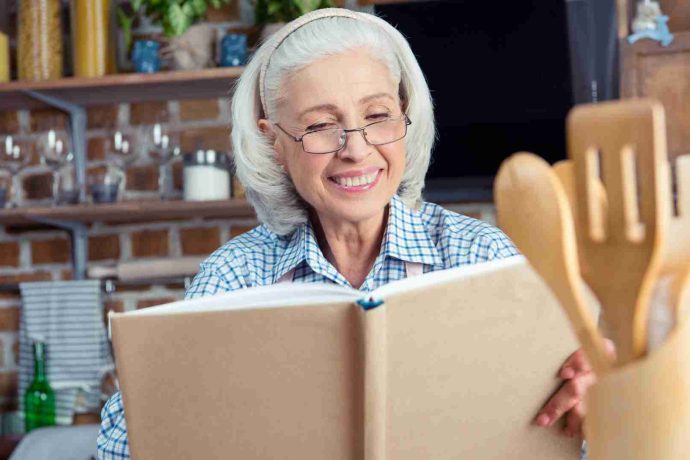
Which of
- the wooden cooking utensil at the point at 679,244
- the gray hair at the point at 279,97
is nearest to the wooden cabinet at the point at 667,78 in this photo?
the gray hair at the point at 279,97

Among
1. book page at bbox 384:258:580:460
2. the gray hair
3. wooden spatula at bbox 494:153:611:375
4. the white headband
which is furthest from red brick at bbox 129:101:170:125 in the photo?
wooden spatula at bbox 494:153:611:375

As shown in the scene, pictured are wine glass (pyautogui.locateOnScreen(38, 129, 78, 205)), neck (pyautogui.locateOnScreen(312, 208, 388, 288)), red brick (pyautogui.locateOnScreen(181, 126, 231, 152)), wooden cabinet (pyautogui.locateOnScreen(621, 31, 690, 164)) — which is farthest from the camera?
red brick (pyautogui.locateOnScreen(181, 126, 231, 152))

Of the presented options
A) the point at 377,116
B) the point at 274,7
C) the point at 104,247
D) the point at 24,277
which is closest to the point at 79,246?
the point at 104,247

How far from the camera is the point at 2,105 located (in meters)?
2.75

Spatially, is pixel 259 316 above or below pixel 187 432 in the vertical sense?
above

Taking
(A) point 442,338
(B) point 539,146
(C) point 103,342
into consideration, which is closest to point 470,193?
(B) point 539,146

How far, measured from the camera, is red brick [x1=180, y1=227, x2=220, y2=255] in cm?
266

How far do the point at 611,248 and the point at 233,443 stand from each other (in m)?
0.55

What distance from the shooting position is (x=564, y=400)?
92 centimetres

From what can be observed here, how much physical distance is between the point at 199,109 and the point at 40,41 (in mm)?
488

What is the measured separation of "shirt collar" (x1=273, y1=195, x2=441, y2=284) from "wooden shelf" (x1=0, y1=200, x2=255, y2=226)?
36.6 inches

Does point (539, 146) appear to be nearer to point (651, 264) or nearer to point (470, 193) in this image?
point (470, 193)

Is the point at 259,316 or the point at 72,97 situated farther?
the point at 72,97

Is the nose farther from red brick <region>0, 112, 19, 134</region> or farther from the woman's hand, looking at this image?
red brick <region>0, 112, 19, 134</region>
